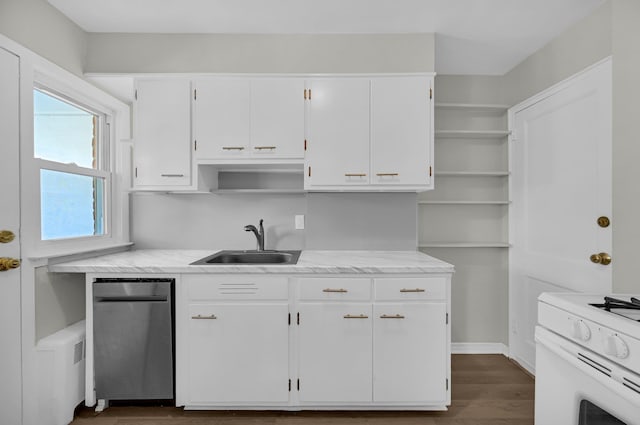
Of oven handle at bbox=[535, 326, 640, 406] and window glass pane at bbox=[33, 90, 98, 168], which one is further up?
window glass pane at bbox=[33, 90, 98, 168]

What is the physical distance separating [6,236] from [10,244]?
0.06 metres

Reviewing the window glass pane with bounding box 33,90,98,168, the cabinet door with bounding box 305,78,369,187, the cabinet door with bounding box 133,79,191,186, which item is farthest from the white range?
the window glass pane with bounding box 33,90,98,168

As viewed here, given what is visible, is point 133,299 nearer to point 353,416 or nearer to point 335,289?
point 335,289

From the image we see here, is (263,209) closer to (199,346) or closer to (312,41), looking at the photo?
(199,346)

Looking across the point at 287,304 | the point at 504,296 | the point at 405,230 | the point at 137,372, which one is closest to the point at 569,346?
the point at 287,304

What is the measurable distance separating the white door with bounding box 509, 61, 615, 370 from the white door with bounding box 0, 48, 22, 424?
3.32m

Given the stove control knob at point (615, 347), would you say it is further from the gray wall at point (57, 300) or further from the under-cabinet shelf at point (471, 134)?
the gray wall at point (57, 300)

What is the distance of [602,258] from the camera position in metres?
1.98

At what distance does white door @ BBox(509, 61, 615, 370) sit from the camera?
79.4 inches

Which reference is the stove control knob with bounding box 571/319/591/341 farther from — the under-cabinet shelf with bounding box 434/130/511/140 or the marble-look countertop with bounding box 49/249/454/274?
the under-cabinet shelf with bounding box 434/130/511/140

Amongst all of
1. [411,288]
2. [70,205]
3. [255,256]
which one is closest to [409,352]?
[411,288]

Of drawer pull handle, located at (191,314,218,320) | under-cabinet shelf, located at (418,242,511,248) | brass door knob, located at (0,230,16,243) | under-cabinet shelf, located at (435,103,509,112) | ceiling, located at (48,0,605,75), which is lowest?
drawer pull handle, located at (191,314,218,320)

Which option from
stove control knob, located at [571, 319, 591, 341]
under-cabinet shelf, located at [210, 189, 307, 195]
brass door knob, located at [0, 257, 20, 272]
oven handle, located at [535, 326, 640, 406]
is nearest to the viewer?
oven handle, located at [535, 326, 640, 406]

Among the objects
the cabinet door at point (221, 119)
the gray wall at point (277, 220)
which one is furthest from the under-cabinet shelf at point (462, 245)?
the cabinet door at point (221, 119)
